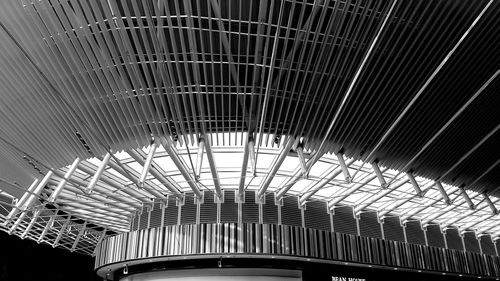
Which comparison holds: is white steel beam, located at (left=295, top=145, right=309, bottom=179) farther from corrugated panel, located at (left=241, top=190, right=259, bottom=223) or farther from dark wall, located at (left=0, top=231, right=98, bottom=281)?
dark wall, located at (left=0, top=231, right=98, bottom=281)

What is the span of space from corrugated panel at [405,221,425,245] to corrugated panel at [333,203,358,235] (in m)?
4.35

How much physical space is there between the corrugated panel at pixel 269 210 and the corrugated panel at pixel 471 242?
1553cm

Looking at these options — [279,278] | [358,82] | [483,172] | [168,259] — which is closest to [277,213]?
[279,278]

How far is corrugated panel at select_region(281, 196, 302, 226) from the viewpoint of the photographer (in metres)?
21.4

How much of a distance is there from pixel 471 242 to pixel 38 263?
32461 mm

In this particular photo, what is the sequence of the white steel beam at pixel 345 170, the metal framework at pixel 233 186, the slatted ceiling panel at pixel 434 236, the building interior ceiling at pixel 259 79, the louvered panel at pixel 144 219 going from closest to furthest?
1. the building interior ceiling at pixel 259 79
2. the white steel beam at pixel 345 170
3. the metal framework at pixel 233 186
4. the louvered panel at pixel 144 219
5. the slatted ceiling panel at pixel 434 236

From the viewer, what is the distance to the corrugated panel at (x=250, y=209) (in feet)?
68.2

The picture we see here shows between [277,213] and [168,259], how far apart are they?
230 inches

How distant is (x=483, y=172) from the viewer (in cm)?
1786

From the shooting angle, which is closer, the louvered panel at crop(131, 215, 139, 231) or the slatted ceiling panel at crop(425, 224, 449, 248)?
the louvered panel at crop(131, 215, 139, 231)

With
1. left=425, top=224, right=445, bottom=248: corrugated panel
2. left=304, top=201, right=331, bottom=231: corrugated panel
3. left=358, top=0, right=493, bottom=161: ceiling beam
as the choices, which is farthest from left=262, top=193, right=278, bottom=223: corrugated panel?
left=425, top=224, right=445, bottom=248: corrugated panel

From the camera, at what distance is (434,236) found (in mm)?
26906

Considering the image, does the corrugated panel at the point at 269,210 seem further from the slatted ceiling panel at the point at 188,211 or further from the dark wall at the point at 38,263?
the dark wall at the point at 38,263

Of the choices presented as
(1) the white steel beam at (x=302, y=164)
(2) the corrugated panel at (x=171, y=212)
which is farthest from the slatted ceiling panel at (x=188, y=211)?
(1) the white steel beam at (x=302, y=164)
